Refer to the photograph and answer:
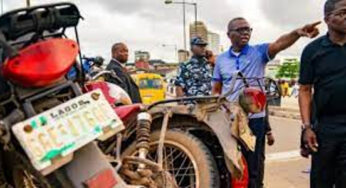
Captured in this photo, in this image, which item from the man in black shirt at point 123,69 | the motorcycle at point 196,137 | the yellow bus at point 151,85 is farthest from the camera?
the yellow bus at point 151,85

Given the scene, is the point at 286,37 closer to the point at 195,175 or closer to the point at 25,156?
the point at 195,175

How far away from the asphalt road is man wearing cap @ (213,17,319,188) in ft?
5.79

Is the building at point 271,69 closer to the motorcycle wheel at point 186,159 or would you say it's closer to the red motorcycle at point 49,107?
the motorcycle wheel at point 186,159

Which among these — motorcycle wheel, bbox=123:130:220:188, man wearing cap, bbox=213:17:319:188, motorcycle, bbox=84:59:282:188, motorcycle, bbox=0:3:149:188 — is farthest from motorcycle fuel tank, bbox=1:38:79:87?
man wearing cap, bbox=213:17:319:188

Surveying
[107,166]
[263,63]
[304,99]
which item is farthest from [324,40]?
[107,166]

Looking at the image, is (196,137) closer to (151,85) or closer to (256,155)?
(256,155)

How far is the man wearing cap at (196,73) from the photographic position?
6.47 metres

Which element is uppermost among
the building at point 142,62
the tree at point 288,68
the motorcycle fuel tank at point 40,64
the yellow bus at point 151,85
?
the motorcycle fuel tank at point 40,64

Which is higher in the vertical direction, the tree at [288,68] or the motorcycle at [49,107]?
the motorcycle at [49,107]

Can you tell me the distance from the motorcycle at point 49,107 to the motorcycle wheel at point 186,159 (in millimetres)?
1115

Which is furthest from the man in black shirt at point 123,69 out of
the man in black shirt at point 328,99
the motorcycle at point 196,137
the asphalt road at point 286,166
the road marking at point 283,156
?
the road marking at point 283,156

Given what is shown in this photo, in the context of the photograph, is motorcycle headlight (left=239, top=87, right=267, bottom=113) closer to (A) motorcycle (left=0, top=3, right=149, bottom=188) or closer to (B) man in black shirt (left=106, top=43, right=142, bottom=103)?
(A) motorcycle (left=0, top=3, right=149, bottom=188)

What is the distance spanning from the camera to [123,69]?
262 inches

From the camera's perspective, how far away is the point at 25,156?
7.34ft
